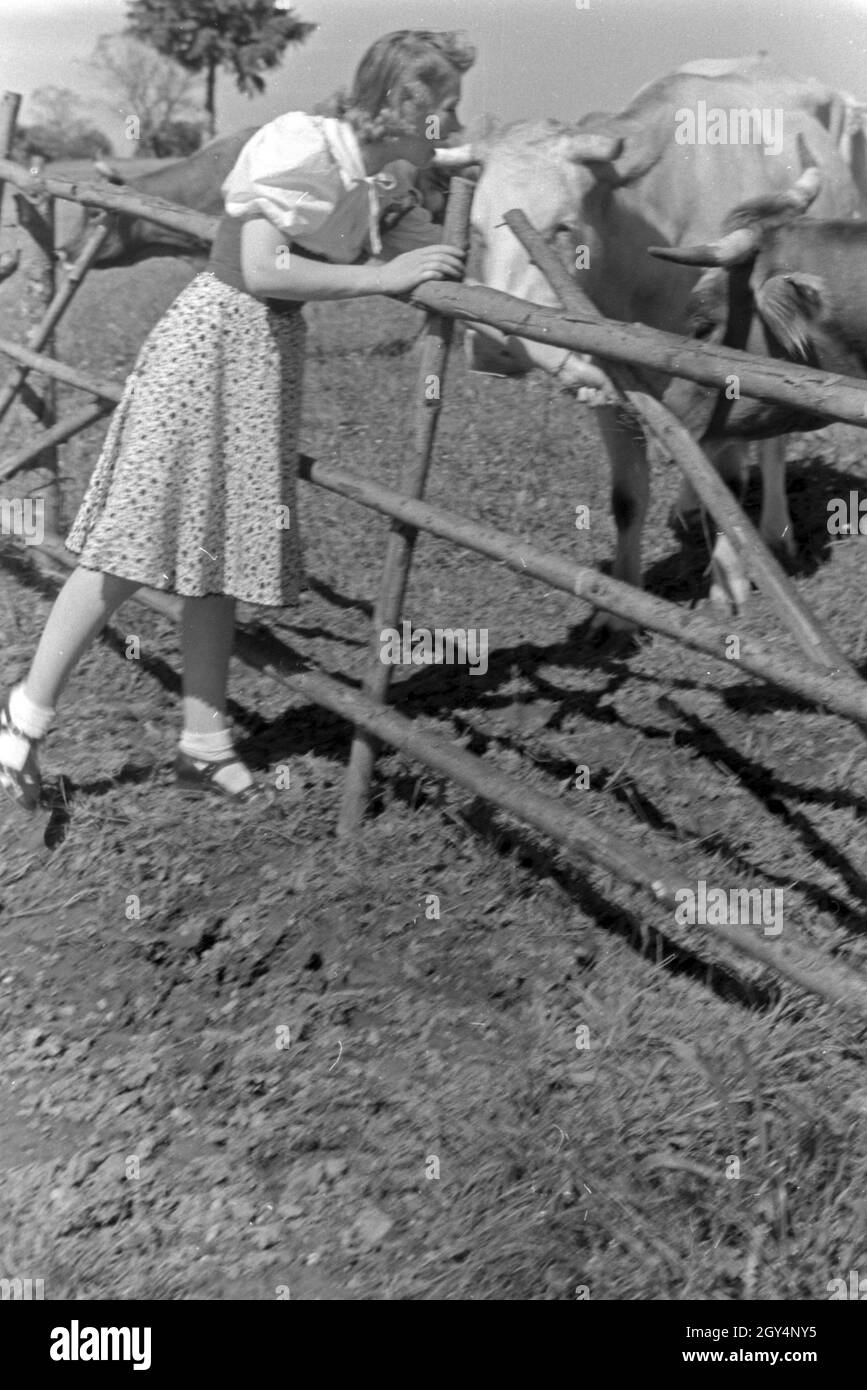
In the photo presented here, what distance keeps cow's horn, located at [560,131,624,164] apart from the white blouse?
1.39 metres

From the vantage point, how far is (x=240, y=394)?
2830mm

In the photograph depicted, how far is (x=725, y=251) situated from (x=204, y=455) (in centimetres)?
122

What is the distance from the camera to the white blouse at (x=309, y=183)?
99.6 inches

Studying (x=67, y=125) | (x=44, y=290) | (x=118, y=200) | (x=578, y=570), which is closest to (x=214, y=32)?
(x=67, y=125)

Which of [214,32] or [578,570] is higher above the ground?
[214,32]

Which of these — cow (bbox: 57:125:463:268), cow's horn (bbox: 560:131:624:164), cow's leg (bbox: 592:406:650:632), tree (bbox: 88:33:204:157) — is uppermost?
tree (bbox: 88:33:204:157)

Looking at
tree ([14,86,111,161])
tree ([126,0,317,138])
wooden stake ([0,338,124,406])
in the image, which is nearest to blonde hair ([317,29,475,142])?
wooden stake ([0,338,124,406])

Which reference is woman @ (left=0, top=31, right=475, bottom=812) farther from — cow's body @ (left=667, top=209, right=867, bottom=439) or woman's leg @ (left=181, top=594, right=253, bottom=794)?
cow's body @ (left=667, top=209, right=867, bottom=439)

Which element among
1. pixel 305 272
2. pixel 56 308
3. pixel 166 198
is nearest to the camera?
pixel 305 272

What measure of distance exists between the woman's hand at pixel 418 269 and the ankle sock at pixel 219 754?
104cm

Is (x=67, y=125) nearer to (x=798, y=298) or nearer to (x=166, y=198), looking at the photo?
(x=166, y=198)

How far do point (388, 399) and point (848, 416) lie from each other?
198 inches

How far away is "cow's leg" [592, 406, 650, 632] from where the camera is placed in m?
4.25

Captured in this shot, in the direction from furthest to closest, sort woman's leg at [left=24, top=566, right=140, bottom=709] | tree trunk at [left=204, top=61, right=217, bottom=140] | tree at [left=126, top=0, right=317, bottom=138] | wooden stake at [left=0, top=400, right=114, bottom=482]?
tree at [left=126, top=0, right=317, bottom=138] < tree trunk at [left=204, top=61, right=217, bottom=140] < wooden stake at [left=0, top=400, right=114, bottom=482] < woman's leg at [left=24, top=566, right=140, bottom=709]
